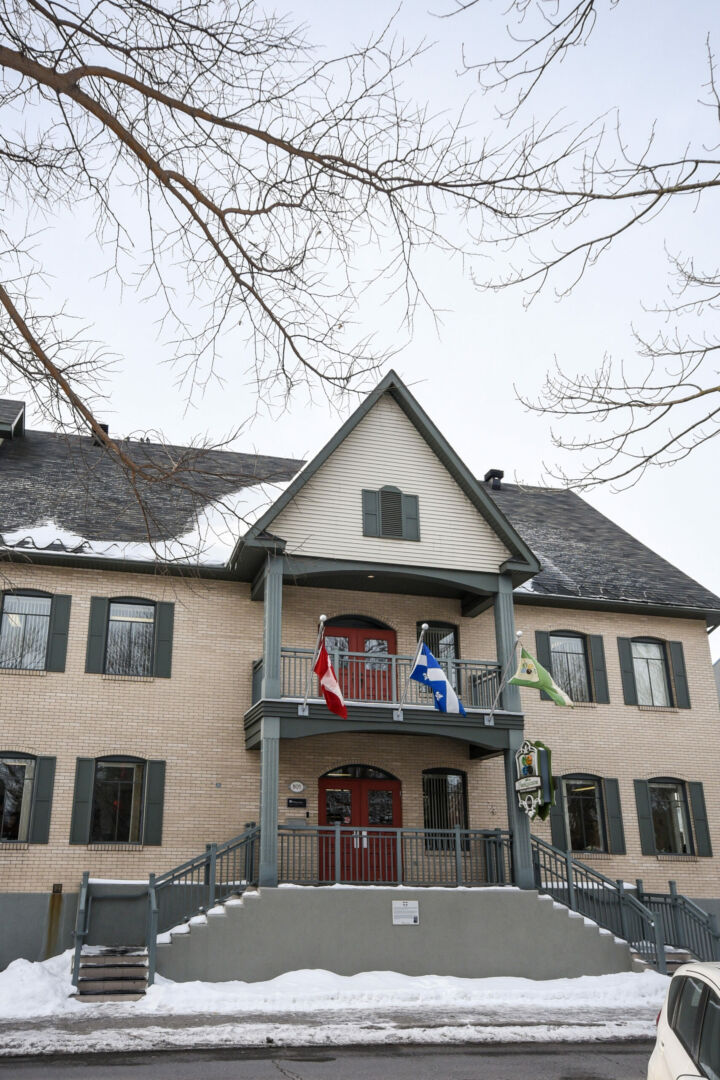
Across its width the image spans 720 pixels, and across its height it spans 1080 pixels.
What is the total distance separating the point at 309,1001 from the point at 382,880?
12.2 feet

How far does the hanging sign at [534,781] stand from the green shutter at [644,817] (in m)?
3.63

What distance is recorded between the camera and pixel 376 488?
62.8 feet

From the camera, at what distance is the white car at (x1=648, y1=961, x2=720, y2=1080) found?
5246mm

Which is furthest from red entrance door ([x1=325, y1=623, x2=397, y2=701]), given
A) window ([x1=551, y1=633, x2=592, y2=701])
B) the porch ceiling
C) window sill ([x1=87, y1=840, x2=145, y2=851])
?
window sill ([x1=87, y1=840, x2=145, y2=851])

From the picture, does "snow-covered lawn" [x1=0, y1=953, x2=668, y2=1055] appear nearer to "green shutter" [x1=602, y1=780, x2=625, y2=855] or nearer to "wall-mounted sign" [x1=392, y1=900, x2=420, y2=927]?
"wall-mounted sign" [x1=392, y1=900, x2=420, y2=927]

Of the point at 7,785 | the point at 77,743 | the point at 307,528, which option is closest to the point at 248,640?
the point at 307,528

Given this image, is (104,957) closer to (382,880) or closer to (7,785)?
(7,785)

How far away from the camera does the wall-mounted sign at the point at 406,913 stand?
628 inches

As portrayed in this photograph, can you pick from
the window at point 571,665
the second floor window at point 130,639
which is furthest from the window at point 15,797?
the window at point 571,665

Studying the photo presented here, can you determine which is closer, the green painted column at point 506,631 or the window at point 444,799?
the green painted column at point 506,631

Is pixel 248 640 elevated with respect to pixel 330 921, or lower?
elevated

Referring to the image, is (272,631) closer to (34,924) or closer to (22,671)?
(22,671)

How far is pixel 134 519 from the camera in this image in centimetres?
1981

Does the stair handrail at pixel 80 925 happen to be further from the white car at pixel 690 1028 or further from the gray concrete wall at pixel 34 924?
the white car at pixel 690 1028
